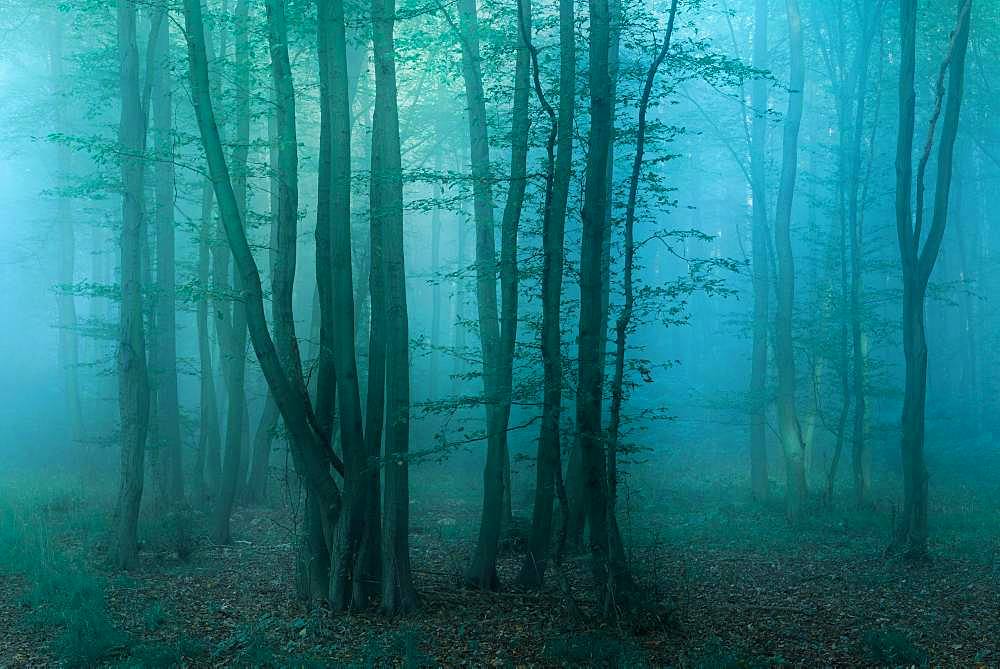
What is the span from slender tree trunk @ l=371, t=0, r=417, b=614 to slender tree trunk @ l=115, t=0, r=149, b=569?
4301mm

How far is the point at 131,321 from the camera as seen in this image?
38.9 feet

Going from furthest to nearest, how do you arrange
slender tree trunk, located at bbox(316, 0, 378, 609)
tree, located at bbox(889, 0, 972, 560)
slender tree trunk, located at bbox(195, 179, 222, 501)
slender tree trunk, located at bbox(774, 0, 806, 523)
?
slender tree trunk, located at bbox(774, 0, 806, 523), slender tree trunk, located at bbox(195, 179, 222, 501), tree, located at bbox(889, 0, 972, 560), slender tree trunk, located at bbox(316, 0, 378, 609)

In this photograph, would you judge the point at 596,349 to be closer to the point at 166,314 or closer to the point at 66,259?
the point at 166,314

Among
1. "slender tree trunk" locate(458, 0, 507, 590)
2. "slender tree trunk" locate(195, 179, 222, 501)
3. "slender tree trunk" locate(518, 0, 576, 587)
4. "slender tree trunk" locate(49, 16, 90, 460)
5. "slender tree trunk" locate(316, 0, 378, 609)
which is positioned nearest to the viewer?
"slender tree trunk" locate(518, 0, 576, 587)

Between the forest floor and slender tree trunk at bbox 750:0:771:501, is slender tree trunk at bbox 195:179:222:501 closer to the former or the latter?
the forest floor

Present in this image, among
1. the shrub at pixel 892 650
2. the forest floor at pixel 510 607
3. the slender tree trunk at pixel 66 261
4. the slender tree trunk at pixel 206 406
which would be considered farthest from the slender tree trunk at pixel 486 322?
the slender tree trunk at pixel 66 261

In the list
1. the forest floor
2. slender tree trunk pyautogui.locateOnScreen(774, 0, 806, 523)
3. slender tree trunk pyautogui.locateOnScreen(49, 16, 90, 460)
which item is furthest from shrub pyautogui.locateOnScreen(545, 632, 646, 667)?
slender tree trunk pyautogui.locateOnScreen(49, 16, 90, 460)

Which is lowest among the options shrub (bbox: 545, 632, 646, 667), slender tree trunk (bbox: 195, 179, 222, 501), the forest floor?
the forest floor

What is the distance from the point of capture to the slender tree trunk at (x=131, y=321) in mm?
11852

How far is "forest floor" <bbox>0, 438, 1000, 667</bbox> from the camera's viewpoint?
7.91 m

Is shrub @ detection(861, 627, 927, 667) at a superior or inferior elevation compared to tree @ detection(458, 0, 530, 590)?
inferior

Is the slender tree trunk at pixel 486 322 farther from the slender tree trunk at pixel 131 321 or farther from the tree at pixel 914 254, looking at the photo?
the tree at pixel 914 254

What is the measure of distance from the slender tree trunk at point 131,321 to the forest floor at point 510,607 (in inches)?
35.0

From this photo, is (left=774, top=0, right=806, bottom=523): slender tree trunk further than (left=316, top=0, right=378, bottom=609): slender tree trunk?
Yes
